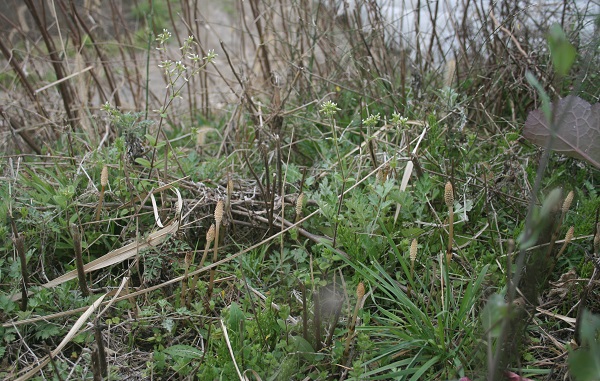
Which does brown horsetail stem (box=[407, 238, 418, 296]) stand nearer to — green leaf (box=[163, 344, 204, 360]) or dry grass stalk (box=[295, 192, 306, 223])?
dry grass stalk (box=[295, 192, 306, 223])

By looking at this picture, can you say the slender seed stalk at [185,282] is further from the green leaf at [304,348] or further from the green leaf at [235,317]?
the green leaf at [304,348]

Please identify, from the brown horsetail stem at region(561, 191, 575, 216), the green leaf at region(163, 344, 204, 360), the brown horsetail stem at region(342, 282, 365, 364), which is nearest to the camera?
the brown horsetail stem at region(342, 282, 365, 364)

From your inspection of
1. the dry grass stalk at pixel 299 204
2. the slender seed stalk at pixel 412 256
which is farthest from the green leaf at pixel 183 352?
the slender seed stalk at pixel 412 256

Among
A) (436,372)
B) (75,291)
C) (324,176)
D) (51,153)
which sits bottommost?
(436,372)

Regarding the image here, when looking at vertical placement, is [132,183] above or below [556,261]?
above

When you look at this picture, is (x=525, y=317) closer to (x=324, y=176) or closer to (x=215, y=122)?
(x=324, y=176)

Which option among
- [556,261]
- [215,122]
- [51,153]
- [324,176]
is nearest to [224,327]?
[324,176]

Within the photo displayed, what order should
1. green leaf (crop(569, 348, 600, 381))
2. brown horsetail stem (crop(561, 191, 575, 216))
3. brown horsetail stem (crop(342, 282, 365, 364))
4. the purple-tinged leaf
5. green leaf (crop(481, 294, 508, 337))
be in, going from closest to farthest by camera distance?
green leaf (crop(569, 348, 600, 381)), green leaf (crop(481, 294, 508, 337)), brown horsetail stem (crop(342, 282, 365, 364)), brown horsetail stem (crop(561, 191, 575, 216)), the purple-tinged leaf

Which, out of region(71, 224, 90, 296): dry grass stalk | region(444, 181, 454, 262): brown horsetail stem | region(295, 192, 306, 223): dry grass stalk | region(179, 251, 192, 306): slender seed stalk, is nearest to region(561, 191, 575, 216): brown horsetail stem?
region(444, 181, 454, 262): brown horsetail stem

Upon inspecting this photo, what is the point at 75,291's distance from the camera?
195 centimetres

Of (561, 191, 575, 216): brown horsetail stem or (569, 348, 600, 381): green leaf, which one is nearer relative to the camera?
(569, 348, 600, 381): green leaf

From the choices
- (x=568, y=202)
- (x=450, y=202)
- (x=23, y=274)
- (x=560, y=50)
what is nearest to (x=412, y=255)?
(x=450, y=202)

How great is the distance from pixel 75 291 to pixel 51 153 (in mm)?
909

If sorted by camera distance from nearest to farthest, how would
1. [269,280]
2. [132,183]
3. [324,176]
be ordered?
[269,280], [132,183], [324,176]
